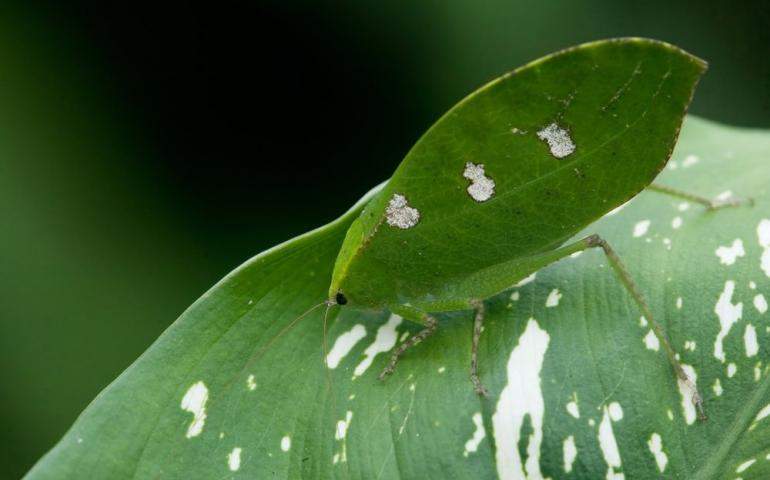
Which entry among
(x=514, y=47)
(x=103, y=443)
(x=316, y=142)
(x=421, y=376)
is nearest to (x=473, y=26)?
(x=514, y=47)

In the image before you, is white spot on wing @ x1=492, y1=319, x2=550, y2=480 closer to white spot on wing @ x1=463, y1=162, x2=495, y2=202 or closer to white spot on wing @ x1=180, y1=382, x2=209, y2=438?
white spot on wing @ x1=463, y1=162, x2=495, y2=202

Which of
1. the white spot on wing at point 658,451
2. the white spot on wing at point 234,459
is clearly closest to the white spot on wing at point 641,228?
the white spot on wing at point 658,451

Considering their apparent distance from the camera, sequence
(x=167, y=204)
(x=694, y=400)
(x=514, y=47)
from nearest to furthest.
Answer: (x=694, y=400)
(x=167, y=204)
(x=514, y=47)

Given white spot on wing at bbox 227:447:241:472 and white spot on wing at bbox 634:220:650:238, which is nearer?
white spot on wing at bbox 227:447:241:472

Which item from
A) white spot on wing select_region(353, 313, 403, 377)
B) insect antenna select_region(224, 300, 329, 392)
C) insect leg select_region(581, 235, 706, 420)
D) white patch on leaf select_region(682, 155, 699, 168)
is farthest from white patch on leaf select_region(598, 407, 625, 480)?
white patch on leaf select_region(682, 155, 699, 168)

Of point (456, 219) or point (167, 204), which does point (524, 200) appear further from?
point (167, 204)

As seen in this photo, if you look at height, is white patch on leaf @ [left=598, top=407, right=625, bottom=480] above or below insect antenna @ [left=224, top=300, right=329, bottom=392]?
below
